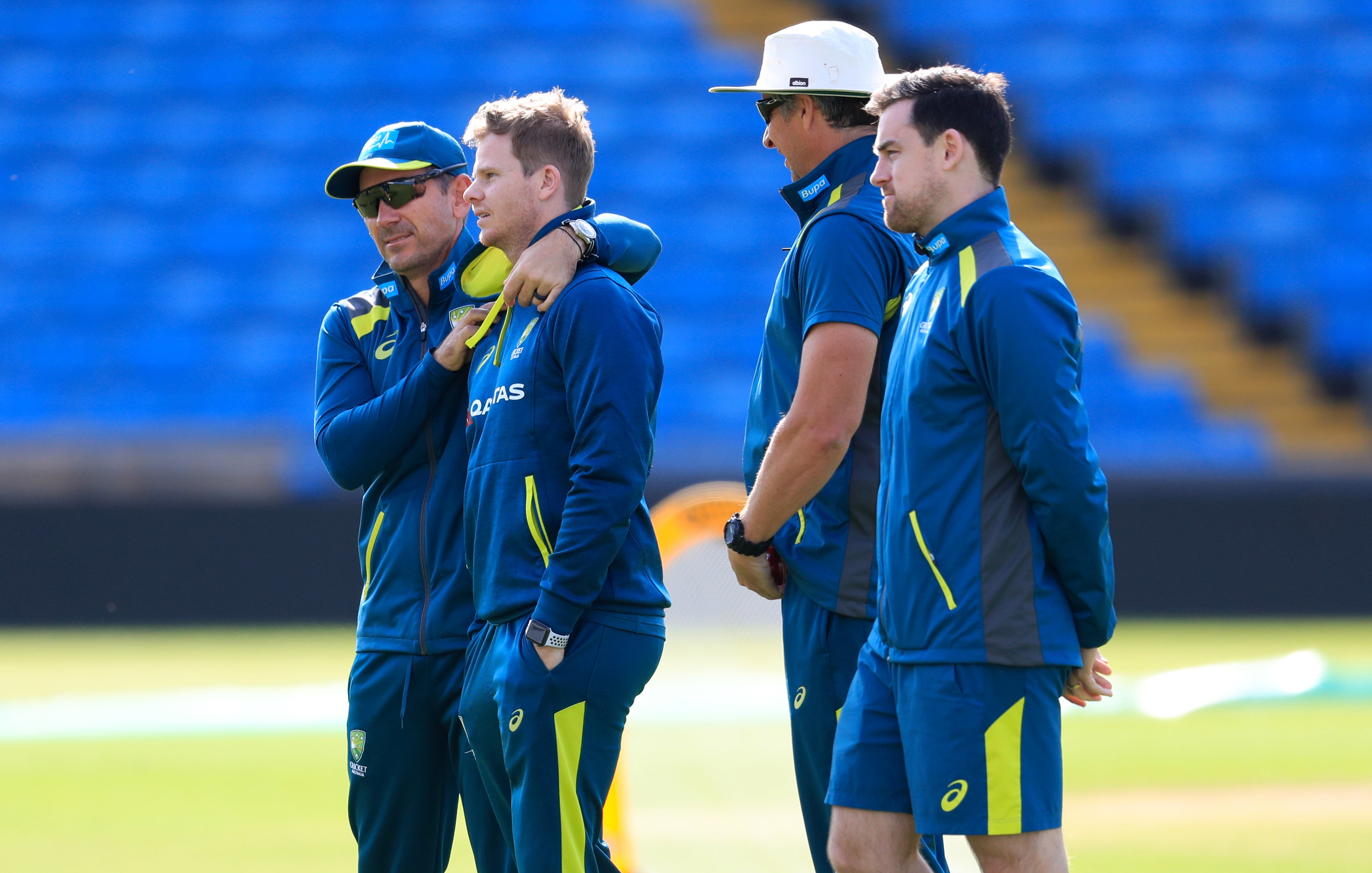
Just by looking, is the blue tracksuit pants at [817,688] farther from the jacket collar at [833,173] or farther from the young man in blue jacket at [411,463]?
the jacket collar at [833,173]

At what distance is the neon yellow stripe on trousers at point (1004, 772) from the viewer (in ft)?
11.2

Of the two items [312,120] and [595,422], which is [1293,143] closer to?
[312,120]

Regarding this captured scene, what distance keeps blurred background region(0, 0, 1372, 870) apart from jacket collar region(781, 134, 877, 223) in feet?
10.4

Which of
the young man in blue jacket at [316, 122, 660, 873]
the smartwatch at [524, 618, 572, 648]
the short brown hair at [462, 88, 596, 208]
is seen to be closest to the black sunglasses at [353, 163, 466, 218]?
the young man in blue jacket at [316, 122, 660, 873]

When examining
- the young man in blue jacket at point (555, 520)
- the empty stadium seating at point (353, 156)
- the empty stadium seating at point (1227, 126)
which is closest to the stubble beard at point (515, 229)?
the young man in blue jacket at point (555, 520)

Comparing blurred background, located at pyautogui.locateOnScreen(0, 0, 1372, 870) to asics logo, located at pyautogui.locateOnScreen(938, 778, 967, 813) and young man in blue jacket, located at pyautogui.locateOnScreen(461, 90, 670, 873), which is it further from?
asics logo, located at pyautogui.locateOnScreen(938, 778, 967, 813)

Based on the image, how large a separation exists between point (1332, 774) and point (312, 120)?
41.0 feet

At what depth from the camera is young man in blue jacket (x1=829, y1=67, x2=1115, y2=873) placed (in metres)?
3.43

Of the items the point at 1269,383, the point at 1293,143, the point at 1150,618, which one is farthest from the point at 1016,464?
the point at 1293,143

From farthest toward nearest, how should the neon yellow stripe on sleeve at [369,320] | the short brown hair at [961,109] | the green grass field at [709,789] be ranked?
1. the green grass field at [709,789]
2. the neon yellow stripe on sleeve at [369,320]
3. the short brown hair at [961,109]

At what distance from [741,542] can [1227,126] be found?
14234 millimetres

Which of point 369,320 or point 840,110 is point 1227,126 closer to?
point 840,110

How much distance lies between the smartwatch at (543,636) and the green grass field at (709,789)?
1.93 m

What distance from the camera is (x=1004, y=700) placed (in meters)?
3.45
